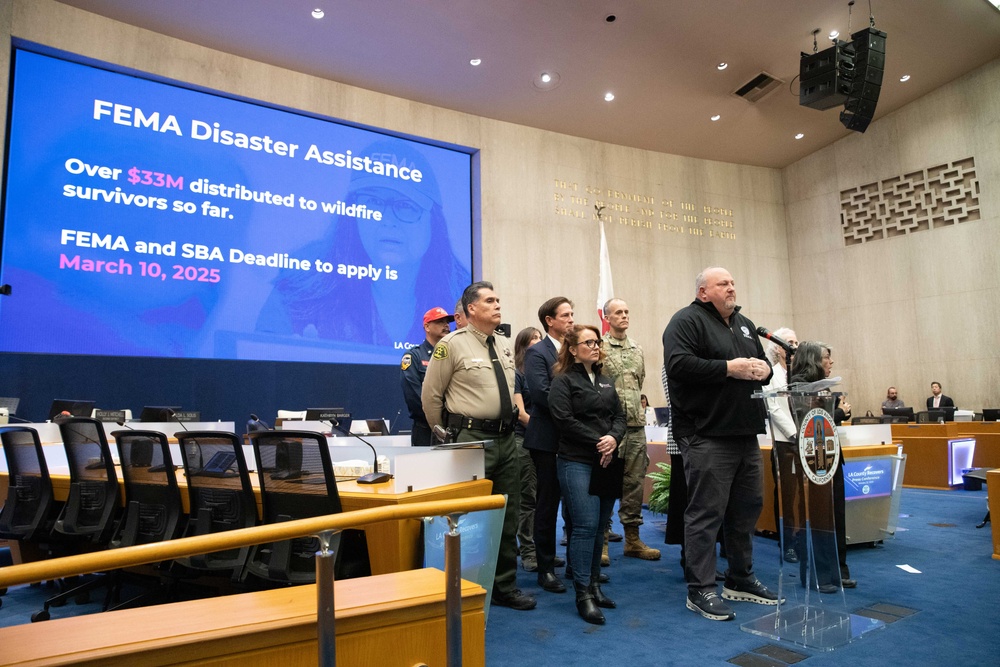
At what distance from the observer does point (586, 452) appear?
294 centimetres

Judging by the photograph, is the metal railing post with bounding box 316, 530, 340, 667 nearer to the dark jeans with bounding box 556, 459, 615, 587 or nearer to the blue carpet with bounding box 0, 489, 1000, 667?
the blue carpet with bounding box 0, 489, 1000, 667

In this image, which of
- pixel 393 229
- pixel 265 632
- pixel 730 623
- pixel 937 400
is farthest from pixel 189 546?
pixel 937 400

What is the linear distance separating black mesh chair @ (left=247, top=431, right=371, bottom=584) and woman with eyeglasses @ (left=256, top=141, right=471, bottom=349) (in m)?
5.57

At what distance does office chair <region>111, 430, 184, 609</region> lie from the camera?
113 inches

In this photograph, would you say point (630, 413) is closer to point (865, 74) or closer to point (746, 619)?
point (746, 619)

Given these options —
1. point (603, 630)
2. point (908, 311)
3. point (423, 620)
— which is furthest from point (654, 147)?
point (423, 620)

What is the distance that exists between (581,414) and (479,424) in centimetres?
46

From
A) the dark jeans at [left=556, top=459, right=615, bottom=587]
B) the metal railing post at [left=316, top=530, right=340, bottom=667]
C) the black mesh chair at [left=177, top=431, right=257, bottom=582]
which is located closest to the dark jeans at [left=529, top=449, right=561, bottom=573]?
the dark jeans at [left=556, top=459, right=615, bottom=587]

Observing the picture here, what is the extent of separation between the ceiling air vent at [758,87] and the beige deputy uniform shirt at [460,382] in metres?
8.40

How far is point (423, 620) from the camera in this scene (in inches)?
62.1

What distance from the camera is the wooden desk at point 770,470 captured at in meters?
4.25

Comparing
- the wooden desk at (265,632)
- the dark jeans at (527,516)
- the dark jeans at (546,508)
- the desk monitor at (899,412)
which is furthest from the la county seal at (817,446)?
the desk monitor at (899,412)

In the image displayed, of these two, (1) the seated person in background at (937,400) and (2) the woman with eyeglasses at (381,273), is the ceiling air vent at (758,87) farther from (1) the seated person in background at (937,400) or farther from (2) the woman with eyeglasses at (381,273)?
(1) the seated person in background at (937,400)

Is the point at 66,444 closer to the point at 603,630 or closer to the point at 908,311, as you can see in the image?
the point at 603,630
